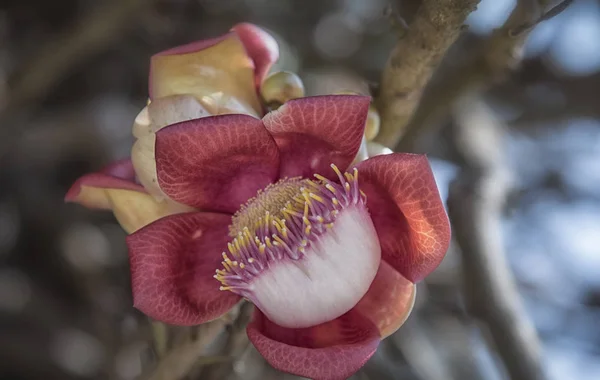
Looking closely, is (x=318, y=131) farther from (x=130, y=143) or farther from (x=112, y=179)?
(x=130, y=143)

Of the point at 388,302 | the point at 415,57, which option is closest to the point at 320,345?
the point at 388,302

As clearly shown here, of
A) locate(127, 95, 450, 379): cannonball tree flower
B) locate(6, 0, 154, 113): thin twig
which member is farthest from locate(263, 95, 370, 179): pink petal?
locate(6, 0, 154, 113): thin twig

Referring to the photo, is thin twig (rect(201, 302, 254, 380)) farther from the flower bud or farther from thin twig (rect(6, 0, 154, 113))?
thin twig (rect(6, 0, 154, 113))

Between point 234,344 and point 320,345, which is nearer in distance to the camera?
point 320,345

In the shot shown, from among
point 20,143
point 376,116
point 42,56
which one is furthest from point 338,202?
point 20,143

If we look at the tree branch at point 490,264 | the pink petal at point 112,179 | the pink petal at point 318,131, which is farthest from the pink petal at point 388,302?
the tree branch at point 490,264
